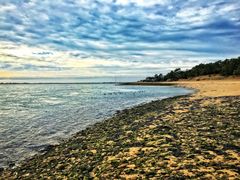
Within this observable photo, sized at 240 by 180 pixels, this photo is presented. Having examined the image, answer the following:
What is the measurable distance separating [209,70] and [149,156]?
12080 cm

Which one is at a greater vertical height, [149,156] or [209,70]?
[209,70]

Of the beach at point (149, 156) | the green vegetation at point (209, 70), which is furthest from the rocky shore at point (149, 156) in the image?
the green vegetation at point (209, 70)

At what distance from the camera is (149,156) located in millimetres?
9836

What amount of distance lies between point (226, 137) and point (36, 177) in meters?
7.78

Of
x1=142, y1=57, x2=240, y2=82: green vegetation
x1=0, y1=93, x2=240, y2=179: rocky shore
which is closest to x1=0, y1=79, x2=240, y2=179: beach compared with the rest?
x1=0, y1=93, x2=240, y2=179: rocky shore

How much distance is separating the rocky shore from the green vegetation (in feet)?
315

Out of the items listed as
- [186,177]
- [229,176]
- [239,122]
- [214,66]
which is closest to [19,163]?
[186,177]

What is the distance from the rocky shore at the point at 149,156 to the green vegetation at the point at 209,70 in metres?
96.0

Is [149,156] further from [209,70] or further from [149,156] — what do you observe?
[209,70]

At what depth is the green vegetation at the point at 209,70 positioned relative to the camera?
108m

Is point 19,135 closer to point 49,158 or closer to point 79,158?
point 49,158

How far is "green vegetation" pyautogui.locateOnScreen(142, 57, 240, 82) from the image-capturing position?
107688 millimetres

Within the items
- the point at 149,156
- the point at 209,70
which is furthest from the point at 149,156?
the point at 209,70

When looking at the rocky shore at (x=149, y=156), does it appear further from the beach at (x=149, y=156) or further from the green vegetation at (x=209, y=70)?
the green vegetation at (x=209, y=70)
